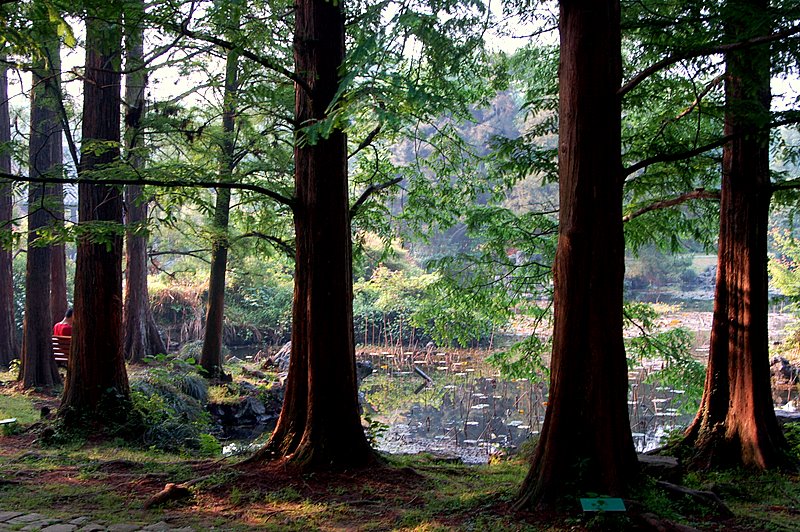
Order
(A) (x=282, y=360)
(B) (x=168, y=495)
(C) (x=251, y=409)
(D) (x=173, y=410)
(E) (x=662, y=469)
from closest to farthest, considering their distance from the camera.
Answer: (B) (x=168, y=495) < (E) (x=662, y=469) < (D) (x=173, y=410) < (C) (x=251, y=409) < (A) (x=282, y=360)

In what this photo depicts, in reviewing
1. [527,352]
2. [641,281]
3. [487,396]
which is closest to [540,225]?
[527,352]

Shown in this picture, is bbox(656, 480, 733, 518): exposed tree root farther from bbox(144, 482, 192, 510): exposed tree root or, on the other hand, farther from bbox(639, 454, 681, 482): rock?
bbox(144, 482, 192, 510): exposed tree root

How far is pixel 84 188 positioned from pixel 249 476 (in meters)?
4.96

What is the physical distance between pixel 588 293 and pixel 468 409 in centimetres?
968

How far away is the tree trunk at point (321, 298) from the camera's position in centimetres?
647

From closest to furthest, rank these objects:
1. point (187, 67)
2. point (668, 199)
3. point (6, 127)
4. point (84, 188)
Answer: point (668, 199), point (84, 188), point (187, 67), point (6, 127)

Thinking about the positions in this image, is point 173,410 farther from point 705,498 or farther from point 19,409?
point 705,498

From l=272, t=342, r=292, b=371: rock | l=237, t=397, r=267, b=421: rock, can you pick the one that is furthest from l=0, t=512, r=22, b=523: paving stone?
l=272, t=342, r=292, b=371: rock

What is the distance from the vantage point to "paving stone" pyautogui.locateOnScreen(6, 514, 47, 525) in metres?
4.88

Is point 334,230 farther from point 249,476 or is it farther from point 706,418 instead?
point 706,418

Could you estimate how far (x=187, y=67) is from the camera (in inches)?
499

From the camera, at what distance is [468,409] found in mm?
14117

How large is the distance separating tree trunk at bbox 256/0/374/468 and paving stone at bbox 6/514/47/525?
199cm

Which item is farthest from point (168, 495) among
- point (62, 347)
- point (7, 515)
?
point (62, 347)
